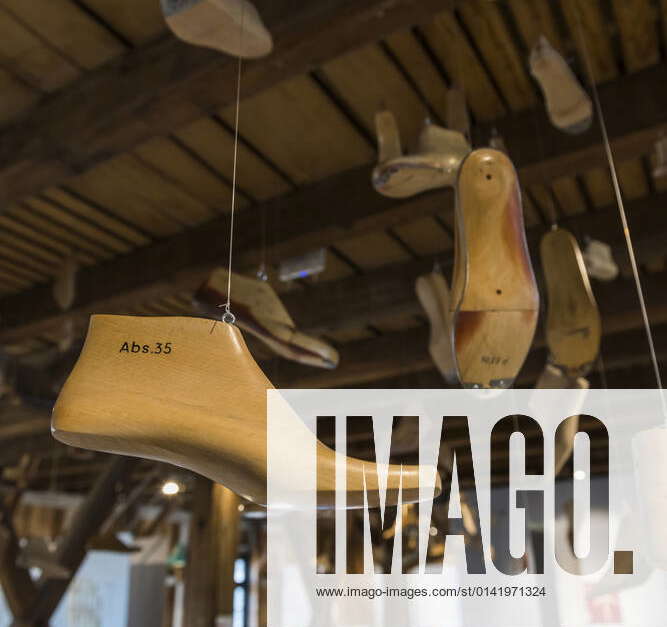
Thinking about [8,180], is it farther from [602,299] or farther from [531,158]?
[602,299]

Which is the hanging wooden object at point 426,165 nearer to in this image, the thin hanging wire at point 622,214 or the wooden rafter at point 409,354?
the thin hanging wire at point 622,214

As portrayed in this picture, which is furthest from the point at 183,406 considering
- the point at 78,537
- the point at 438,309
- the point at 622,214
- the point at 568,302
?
the point at 78,537

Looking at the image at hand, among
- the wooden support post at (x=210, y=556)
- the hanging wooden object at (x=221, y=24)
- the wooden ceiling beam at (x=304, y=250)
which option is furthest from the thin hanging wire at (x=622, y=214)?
the wooden support post at (x=210, y=556)

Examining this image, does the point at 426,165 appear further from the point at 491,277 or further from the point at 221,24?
the point at 221,24

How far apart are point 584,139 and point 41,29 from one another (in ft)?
4.69

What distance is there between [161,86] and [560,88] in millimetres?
903

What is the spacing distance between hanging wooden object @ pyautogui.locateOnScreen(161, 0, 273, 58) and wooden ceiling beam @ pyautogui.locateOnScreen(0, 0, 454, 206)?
0.32ft

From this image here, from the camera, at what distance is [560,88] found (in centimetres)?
166

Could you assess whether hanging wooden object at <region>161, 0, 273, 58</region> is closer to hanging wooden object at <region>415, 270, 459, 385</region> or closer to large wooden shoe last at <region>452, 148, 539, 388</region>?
large wooden shoe last at <region>452, 148, 539, 388</region>

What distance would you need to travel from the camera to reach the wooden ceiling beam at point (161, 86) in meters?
1.48

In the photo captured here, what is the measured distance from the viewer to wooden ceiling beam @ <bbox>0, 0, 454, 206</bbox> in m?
1.48

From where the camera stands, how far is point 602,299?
3.24 meters

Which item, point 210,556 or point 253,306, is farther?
point 210,556

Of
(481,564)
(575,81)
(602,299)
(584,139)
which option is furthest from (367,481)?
(602,299)
